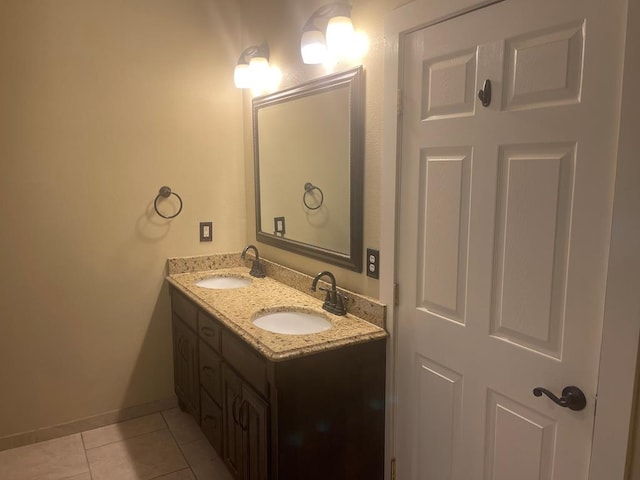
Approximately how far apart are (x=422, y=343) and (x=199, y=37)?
A: 2.16 m

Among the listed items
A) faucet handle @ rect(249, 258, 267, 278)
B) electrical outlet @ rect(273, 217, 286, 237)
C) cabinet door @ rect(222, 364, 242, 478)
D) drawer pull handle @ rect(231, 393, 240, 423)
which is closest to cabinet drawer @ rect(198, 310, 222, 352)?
cabinet door @ rect(222, 364, 242, 478)

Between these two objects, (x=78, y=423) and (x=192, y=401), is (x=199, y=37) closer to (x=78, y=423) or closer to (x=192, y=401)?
(x=192, y=401)

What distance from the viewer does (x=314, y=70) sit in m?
2.32

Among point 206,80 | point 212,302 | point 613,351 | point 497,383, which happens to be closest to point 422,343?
point 497,383

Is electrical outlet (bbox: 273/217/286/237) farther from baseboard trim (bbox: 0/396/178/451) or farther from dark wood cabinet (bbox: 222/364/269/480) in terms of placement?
baseboard trim (bbox: 0/396/178/451)

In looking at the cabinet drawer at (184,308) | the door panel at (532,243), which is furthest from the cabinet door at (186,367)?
the door panel at (532,243)

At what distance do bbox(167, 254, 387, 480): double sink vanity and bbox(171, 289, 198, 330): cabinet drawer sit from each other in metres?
0.06

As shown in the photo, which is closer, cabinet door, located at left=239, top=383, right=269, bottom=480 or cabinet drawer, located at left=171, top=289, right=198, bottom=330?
cabinet door, located at left=239, top=383, right=269, bottom=480

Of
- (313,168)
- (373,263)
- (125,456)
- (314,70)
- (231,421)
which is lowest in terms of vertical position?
(125,456)

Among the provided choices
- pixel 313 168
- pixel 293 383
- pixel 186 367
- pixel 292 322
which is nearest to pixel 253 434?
pixel 293 383

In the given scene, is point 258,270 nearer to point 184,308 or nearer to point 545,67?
point 184,308

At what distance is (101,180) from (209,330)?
107 centimetres

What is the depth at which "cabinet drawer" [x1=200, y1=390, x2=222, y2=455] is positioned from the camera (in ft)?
7.54

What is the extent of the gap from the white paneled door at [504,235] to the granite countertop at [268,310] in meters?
0.25
